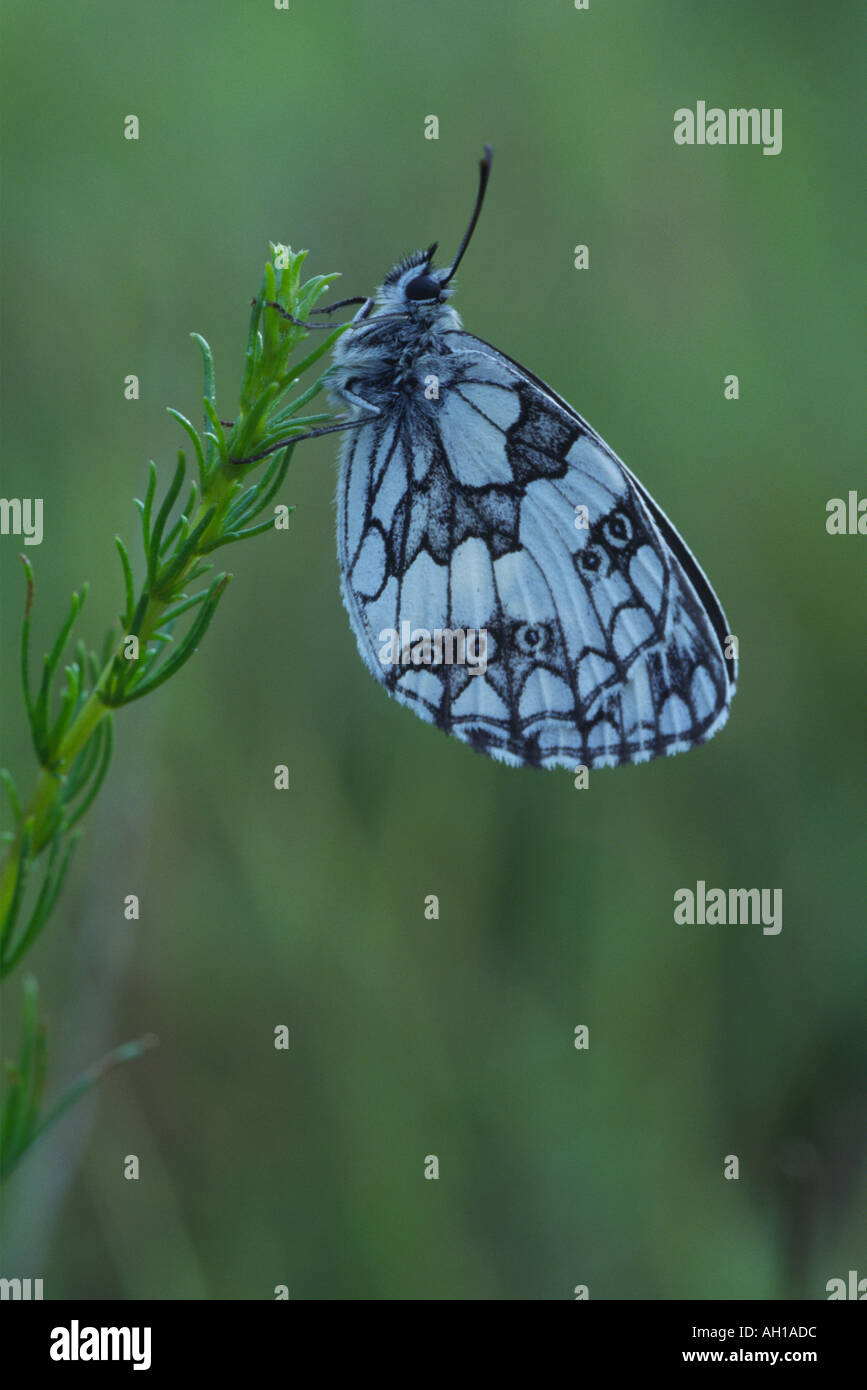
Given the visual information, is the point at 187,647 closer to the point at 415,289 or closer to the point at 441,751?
the point at 415,289

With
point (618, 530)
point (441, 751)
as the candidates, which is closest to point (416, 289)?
point (618, 530)

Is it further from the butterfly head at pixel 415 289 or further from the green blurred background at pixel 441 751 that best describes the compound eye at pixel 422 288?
the green blurred background at pixel 441 751

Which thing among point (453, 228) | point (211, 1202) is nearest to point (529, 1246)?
point (211, 1202)

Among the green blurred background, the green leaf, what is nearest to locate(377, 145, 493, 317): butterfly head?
the green blurred background

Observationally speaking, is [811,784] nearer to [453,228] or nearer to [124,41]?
[453,228]

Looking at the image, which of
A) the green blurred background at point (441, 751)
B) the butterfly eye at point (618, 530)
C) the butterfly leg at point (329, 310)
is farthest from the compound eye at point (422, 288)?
the green blurred background at point (441, 751)
